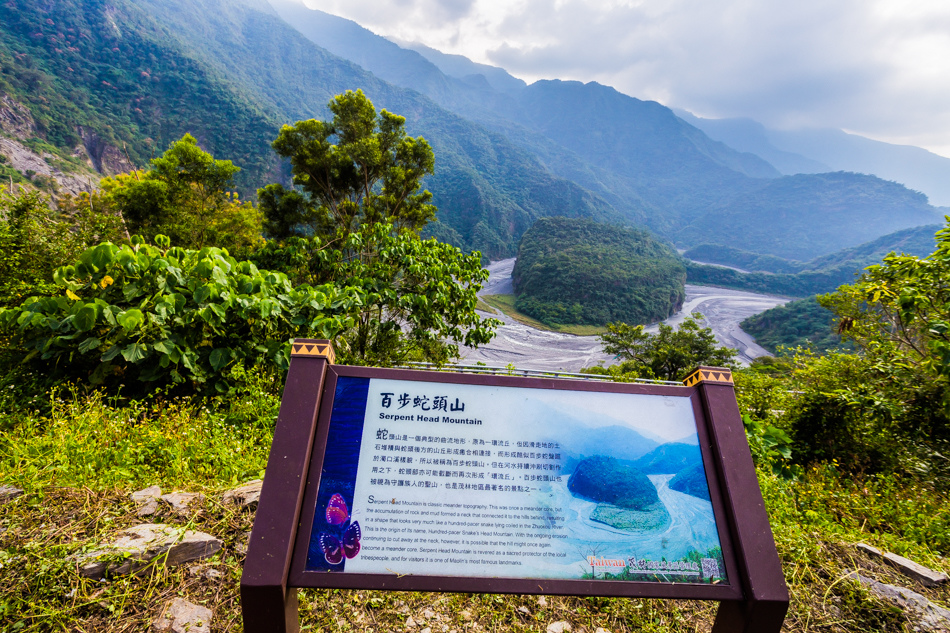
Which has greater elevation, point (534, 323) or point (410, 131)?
point (410, 131)

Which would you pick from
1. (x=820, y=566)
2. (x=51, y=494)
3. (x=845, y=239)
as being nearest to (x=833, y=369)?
(x=820, y=566)

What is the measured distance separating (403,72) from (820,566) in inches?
9016

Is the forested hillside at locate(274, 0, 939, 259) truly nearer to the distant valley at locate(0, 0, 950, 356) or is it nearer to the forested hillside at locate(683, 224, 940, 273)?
the distant valley at locate(0, 0, 950, 356)

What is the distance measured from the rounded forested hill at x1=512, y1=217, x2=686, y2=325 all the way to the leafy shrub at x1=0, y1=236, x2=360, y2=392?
5368cm

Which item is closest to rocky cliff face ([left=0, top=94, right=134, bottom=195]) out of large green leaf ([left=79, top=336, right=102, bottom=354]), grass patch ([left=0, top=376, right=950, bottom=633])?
large green leaf ([left=79, top=336, right=102, bottom=354])

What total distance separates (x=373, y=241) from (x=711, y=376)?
509 centimetres

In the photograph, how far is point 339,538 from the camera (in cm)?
150

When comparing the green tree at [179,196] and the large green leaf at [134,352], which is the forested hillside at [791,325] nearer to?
the green tree at [179,196]

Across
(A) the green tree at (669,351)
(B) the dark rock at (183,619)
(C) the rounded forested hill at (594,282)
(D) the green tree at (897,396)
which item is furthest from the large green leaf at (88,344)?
(C) the rounded forested hill at (594,282)

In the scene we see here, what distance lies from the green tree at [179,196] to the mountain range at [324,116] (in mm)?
41125

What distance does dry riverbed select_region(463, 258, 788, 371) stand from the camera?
140 feet

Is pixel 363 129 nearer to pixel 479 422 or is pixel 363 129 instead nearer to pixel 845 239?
pixel 479 422

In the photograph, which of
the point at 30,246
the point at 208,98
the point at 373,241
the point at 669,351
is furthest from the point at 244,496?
the point at 208,98

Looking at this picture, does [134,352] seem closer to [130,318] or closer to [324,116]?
[130,318]
